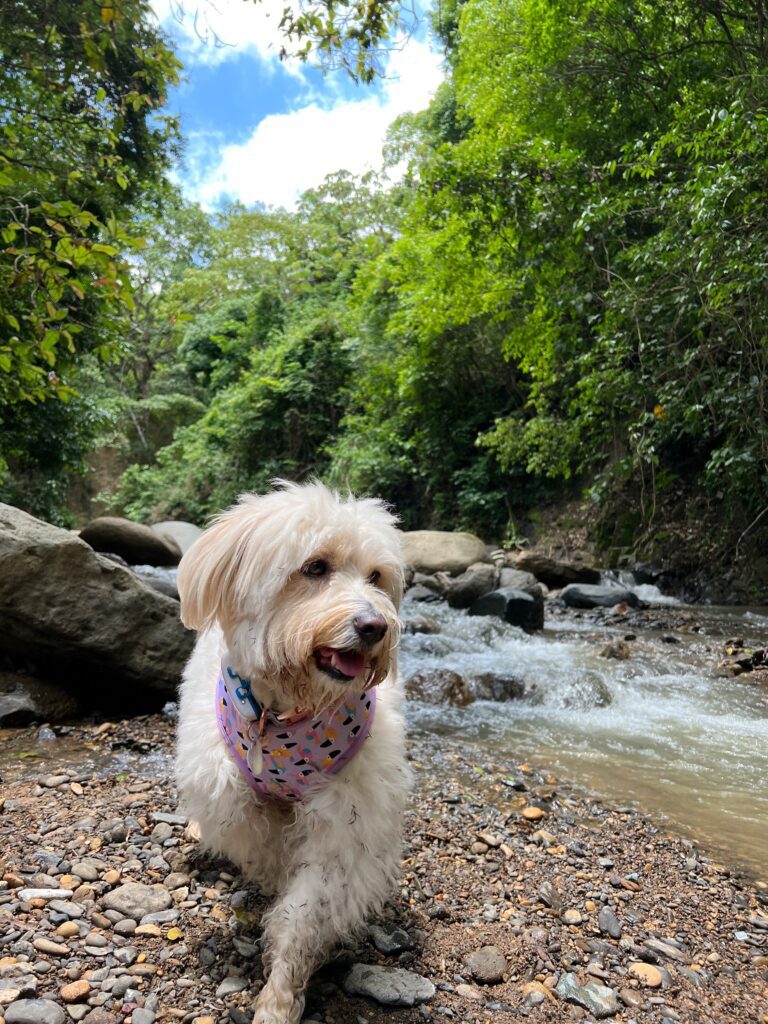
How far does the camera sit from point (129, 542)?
39.9 ft

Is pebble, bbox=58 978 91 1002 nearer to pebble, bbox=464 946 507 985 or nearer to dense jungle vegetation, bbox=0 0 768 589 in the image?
pebble, bbox=464 946 507 985

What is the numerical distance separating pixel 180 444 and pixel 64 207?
25.1 meters

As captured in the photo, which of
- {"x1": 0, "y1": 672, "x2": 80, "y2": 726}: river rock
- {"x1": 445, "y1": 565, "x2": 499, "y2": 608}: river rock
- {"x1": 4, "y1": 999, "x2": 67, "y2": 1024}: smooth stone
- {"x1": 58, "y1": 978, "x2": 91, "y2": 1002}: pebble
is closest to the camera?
{"x1": 4, "y1": 999, "x2": 67, "y2": 1024}: smooth stone

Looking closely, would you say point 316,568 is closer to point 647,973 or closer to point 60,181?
point 647,973

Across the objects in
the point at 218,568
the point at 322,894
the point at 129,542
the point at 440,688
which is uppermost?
the point at 129,542

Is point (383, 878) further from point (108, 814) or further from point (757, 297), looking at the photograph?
Answer: point (757, 297)

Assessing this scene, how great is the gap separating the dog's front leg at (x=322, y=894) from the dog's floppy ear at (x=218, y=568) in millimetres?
707

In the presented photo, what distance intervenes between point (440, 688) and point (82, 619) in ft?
10.6

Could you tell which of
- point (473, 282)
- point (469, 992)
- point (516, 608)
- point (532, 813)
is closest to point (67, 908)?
point (469, 992)

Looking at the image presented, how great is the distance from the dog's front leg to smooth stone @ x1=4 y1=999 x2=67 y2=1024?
523 millimetres

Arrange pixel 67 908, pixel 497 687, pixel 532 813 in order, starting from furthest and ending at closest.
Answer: pixel 497 687
pixel 532 813
pixel 67 908

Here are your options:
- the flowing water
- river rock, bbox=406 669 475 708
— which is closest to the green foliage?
the flowing water

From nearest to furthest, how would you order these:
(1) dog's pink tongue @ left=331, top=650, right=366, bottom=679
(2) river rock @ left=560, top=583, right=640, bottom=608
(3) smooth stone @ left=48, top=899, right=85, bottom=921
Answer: (1) dog's pink tongue @ left=331, top=650, right=366, bottom=679
(3) smooth stone @ left=48, top=899, right=85, bottom=921
(2) river rock @ left=560, top=583, right=640, bottom=608

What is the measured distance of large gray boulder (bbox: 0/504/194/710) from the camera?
4.15 m
